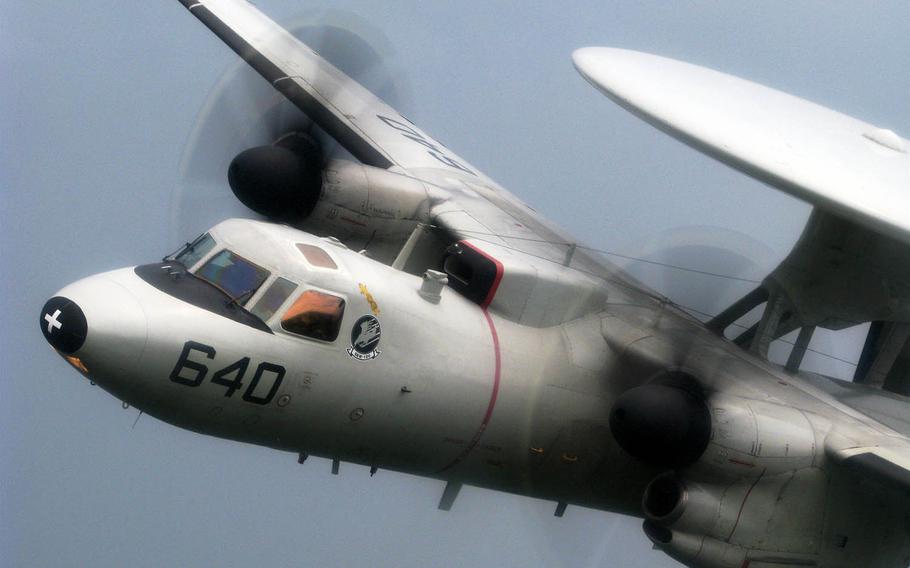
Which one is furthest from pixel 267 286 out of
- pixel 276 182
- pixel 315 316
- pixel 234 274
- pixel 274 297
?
pixel 276 182

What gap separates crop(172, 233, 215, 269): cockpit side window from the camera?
1191 cm

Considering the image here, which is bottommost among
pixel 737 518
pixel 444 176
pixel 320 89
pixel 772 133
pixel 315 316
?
pixel 737 518

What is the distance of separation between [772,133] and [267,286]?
6.52 metres

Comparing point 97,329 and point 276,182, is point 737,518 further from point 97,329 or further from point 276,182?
point 97,329

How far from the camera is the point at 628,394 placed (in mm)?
12273

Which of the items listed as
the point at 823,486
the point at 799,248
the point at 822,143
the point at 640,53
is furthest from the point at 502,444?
the point at 640,53

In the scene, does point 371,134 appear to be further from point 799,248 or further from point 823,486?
point 823,486

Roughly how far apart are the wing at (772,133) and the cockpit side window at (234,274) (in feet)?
15.8

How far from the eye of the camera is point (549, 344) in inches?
526

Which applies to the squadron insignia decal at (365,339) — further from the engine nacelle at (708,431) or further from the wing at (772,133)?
the wing at (772,133)

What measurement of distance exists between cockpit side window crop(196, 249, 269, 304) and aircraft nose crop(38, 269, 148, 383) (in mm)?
1072

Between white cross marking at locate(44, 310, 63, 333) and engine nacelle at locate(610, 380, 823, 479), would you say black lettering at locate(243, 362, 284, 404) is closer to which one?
white cross marking at locate(44, 310, 63, 333)

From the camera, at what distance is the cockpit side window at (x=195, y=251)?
39.1 feet

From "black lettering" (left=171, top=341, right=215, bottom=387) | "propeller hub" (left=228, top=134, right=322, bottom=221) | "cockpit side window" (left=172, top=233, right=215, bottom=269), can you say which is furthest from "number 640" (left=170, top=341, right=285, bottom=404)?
"propeller hub" (left=228, top=134, right=322, bottom=221)
